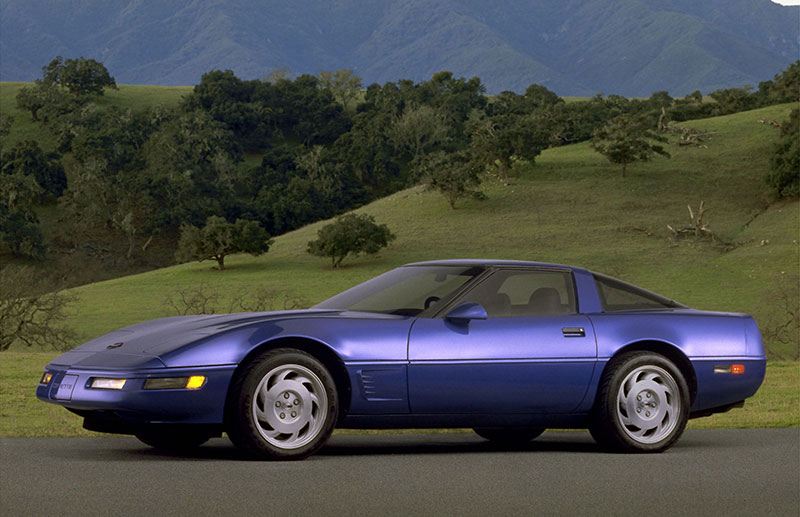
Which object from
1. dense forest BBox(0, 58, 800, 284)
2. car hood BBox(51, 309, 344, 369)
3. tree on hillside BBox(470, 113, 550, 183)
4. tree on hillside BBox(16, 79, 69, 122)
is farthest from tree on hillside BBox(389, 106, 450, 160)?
car hood BBox(51, 309, 344, 369)

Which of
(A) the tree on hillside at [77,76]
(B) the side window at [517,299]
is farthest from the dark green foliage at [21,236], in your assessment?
(B) the side window at [517,299]

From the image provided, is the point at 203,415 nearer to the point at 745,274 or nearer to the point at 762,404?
the point at 762,404

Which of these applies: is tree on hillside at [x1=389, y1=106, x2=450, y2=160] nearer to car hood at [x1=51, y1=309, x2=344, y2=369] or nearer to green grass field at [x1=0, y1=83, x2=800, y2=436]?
green grass field at [x1=0, y1=83, x2=800, y2=436]

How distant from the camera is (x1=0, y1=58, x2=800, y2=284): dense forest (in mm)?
87750

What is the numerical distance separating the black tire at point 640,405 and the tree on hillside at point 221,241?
63.2m

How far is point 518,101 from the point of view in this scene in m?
119

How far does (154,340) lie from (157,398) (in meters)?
0.63

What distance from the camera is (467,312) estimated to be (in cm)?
795

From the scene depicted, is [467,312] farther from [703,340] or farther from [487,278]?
[703,340]

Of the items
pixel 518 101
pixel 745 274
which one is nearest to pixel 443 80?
pixel 518 101

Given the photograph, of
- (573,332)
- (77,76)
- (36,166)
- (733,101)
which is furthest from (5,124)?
(573,332)

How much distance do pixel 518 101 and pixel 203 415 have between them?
114 meters

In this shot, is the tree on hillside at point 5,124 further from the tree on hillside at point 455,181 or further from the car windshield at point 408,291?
the car windshield at point 408,291

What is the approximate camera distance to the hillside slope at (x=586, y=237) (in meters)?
61.3
